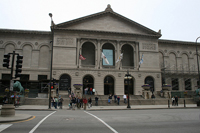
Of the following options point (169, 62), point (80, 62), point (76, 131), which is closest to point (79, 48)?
point (80, 62)

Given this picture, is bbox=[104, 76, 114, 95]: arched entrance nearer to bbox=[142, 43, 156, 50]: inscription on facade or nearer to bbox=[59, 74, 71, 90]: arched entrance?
bbox=[59, 74, 71, 90]: arched entrance

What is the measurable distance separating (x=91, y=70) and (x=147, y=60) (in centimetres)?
1409

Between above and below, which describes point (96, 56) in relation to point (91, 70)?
above

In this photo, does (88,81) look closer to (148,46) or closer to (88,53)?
(88,53)

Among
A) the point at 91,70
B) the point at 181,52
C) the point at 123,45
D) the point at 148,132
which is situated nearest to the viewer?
the point at 148,132

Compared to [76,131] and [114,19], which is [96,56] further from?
[76,131]

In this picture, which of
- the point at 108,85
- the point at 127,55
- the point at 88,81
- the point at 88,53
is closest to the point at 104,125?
the point at 88,81

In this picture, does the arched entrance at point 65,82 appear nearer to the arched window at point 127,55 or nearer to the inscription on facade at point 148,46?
the arched window at point 127,55

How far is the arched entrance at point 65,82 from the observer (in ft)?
130

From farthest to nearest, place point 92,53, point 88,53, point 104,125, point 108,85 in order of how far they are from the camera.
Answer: point 92,53, point 88,53, point 108,85, point 104,125

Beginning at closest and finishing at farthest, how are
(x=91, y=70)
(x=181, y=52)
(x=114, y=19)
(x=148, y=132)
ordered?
(x=148, y=132) → (x=91, y=70) → (x=114, y=19) → (x=181, y=52)

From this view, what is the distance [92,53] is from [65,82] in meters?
10.7

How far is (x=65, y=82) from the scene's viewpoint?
1572 inches

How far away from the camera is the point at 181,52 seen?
50750mm
